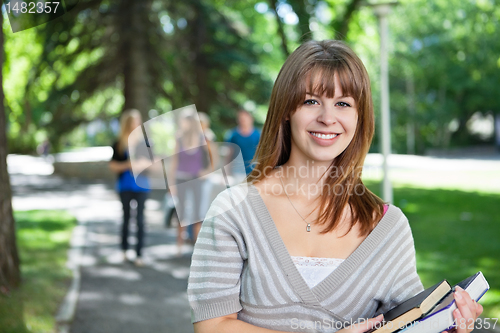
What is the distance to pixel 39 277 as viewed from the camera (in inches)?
241

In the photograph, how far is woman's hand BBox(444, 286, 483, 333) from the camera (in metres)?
1.55

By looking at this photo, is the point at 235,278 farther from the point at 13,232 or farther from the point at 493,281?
the point at 493,281

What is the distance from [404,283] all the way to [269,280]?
1.58 feet

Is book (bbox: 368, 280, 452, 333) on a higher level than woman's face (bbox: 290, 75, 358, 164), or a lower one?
lower

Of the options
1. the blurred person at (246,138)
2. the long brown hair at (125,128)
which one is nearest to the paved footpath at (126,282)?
the long brown hair at (125,128)

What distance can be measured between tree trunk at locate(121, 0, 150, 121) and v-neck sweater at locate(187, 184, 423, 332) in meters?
15.2

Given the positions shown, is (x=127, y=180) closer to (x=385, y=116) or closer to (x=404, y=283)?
(x=385, y=116)

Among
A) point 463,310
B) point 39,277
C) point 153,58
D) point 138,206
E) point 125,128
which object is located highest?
point 153,58

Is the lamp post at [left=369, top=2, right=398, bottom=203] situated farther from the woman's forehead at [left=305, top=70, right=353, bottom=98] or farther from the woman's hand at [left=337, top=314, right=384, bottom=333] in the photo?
the woman's hand at [left=337, top=314, right=384, bottom=333]

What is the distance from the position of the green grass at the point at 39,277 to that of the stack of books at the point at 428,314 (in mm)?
3768

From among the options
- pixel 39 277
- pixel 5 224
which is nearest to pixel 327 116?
pixel 5 224

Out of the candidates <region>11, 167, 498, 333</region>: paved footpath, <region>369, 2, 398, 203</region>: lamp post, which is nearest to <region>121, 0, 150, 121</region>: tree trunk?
<region>11, 167, 498, 333</region>: paved footpath

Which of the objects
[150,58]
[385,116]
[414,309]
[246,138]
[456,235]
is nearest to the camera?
[414,309]

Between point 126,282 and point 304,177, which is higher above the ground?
point 304,177
